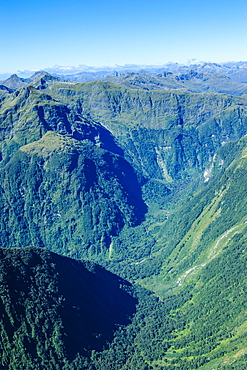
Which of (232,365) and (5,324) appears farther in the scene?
(5,324)

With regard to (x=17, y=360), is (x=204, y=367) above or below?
below

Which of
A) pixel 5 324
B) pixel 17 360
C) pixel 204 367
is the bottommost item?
pixel 204 367

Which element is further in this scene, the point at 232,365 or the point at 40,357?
the point at 40,357

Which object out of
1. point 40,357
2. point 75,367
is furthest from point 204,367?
point 40,357

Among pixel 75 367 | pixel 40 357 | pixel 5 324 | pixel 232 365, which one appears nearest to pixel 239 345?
pixel 232 365

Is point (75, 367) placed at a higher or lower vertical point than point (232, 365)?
lower

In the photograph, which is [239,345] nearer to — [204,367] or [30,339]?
[204,367]

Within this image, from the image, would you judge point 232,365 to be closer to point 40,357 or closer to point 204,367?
point 204,367

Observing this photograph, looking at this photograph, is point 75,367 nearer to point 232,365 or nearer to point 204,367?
point 204,367
